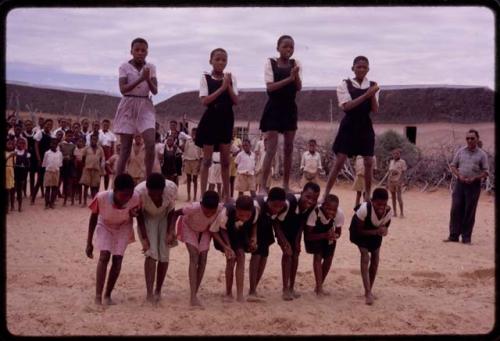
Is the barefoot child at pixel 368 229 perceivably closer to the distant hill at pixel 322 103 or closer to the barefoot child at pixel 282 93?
the barefoot child at pixel 282 93

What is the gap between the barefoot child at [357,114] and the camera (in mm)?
6930

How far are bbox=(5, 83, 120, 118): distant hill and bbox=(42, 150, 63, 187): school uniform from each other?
15641 mm

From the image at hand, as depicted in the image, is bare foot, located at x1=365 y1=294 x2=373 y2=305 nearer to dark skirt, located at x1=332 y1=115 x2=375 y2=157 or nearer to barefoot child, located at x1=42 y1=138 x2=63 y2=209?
dark skirt, located at x1=332 y1=115 x2=375 y2=157

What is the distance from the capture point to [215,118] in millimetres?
7000

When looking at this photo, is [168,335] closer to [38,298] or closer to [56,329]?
[56,329]

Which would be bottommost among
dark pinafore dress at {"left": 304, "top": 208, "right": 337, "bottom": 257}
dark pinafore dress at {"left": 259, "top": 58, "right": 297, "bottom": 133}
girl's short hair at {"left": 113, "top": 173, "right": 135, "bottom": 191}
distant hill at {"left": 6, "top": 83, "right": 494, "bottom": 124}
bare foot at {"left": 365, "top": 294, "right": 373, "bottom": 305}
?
bare foot at {"left": 365, "top": 294, "right": 373, "bottom": 305}

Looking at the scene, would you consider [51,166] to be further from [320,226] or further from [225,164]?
[320,226]

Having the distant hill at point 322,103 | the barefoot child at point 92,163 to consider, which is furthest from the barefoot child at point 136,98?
the distant hill at point 322,103

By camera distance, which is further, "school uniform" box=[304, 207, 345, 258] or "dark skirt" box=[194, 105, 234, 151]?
"school uniform" box=[304, 207, 345, 258]

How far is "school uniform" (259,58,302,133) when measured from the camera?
22.3 ft

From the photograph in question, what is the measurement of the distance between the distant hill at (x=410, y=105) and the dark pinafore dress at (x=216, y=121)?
2052 cm

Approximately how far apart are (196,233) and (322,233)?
5.36ft

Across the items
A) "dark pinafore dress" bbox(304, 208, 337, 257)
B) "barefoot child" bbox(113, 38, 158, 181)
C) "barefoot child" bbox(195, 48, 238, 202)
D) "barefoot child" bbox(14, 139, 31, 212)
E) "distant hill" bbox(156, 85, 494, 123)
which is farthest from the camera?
"distant hill" bbox(156, 85, 494, 123)

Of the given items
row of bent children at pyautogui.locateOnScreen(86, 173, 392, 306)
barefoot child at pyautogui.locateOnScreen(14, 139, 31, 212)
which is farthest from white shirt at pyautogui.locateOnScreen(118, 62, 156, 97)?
barefoot child at pyautogui.locateOnScreen(14, 139, 31, 212)
